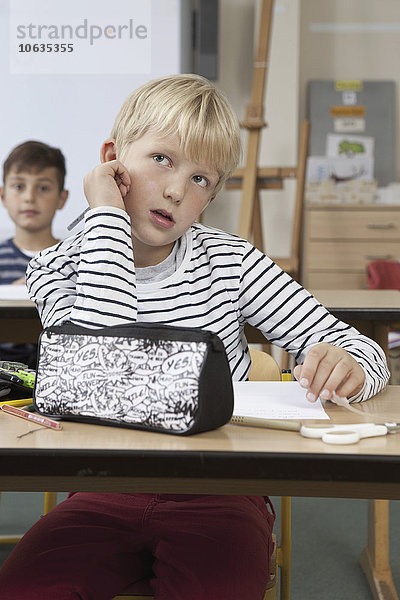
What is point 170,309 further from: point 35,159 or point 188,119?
point 35,159

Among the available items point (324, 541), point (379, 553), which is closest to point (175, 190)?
point (379, 553)

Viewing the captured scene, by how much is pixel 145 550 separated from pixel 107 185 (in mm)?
505

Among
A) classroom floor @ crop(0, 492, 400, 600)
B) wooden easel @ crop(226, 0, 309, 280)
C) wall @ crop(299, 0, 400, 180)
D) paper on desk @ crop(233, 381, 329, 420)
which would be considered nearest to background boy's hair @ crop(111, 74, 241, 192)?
paper on desk @ crop(233, 381, 329, 420)

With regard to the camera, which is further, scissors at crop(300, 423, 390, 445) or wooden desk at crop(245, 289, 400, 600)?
wooden desk at crop(245, 289, 400, 600)

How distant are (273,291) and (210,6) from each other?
3423mm

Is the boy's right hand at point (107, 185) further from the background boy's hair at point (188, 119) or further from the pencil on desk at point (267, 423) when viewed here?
the pencil on desk at point (267, 423)

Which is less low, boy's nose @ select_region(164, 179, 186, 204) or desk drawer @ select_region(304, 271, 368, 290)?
boy's nose @ select_region(164, 179, 186, 204)

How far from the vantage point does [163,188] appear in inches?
42.6

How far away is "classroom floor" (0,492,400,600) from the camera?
1.79 meters

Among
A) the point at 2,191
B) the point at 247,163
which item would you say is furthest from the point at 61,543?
the point at 247,163

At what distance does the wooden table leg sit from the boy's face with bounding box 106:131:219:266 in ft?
3.22

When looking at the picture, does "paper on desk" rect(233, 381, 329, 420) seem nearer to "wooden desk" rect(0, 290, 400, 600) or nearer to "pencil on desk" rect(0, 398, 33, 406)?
"wooden desk" rect(0, 290, 400, 600)

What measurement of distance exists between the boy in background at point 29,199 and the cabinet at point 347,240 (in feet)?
8.70

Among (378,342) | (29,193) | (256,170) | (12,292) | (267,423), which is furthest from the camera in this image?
(256,170)
